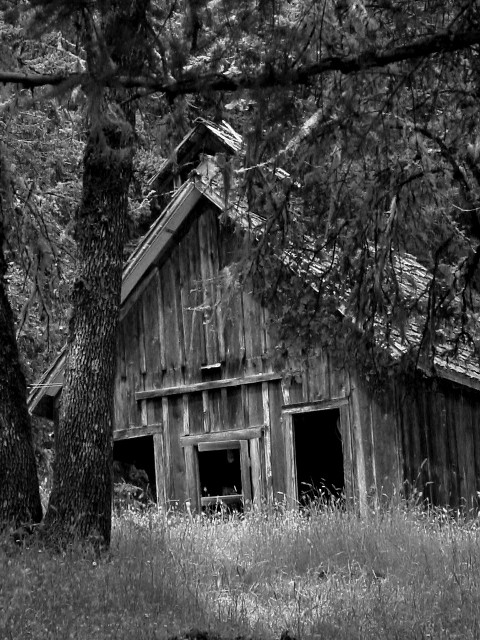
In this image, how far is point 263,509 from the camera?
→ 1541 centimetres

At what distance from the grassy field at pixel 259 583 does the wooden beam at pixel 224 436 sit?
4.26 m

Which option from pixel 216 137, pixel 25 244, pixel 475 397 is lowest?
pixel 475 397

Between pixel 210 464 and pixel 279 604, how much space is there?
15.5 m

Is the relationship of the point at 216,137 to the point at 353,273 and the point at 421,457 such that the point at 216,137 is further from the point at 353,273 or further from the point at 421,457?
the point at 353,273

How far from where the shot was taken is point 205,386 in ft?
57.5

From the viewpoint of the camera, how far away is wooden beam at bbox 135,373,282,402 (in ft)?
55.2

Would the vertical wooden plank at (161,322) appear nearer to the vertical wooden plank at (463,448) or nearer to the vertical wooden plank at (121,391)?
the vertical wooden plank at (121,391)

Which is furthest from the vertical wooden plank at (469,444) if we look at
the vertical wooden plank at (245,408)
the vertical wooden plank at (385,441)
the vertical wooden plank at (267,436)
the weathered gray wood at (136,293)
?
the weathered gray wood at (136,293)

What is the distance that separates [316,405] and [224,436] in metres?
1.84

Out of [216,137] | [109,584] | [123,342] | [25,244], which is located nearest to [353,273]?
[109,584]

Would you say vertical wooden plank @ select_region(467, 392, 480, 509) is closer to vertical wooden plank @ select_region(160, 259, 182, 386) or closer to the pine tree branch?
vertical wooden plank @ select_region(160, 259, 182, 386)

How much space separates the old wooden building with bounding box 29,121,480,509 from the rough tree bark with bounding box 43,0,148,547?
13.2 ft

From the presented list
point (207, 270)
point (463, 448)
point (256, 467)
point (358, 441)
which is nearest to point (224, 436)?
point (256, 467)

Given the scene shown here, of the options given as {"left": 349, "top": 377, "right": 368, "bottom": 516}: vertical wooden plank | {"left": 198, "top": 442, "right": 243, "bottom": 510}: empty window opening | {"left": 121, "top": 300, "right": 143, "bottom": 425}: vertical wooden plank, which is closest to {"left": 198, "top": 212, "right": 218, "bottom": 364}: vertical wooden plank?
{"left": 121, "top": 300, "right": 143, "bottom": 425}: vertical wooden plank
